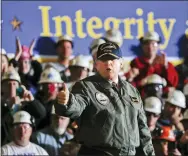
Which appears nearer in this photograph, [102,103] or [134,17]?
[102,103]

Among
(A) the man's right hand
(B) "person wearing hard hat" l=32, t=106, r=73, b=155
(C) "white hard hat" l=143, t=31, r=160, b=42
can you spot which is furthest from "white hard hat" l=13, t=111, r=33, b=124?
(A) the man's right hand

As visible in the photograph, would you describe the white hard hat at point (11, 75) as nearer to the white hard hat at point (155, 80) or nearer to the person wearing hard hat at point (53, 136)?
the person wearing hard hat at point (53, 136)

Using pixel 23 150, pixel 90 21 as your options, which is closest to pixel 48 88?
pixel 23 150

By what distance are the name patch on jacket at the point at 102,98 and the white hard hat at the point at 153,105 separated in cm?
373

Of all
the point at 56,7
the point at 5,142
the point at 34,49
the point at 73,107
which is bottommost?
the point at 5,142

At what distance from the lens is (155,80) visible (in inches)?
404

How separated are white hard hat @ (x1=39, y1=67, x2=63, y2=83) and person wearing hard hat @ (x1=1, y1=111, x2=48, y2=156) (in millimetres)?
1007

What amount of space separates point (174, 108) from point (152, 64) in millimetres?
1013

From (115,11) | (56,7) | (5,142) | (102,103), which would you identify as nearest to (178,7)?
(115,11)

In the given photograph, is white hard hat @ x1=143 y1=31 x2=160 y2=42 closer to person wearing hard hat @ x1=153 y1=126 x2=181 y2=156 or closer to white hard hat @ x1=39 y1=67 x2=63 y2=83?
white hard hat @ x1=39 y1=67 x2=63 y2=83

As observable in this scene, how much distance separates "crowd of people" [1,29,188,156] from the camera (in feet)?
19.1

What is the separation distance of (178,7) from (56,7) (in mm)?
2088

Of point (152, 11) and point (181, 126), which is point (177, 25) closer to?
point (152, 11)

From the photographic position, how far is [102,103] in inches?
230
